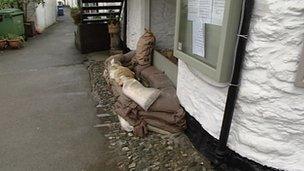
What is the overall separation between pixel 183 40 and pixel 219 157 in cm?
134

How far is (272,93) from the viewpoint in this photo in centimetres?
268

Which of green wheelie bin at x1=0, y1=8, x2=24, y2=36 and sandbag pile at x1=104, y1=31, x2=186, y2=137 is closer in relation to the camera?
Result: sandbag pile at x1=104, y1=31, x2=186, y2=137

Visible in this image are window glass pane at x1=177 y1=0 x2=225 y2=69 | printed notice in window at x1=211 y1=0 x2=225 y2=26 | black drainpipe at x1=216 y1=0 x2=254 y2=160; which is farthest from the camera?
window glass pane at x1=177 y1=0 x2=225 y2=69

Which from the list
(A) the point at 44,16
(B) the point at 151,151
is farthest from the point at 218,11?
(A) the point at 44,16

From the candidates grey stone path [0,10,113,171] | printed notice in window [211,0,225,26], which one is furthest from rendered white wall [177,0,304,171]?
grey stone path [0,10,113,171]

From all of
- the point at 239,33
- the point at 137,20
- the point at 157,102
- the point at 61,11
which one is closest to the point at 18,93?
the point at 137,20

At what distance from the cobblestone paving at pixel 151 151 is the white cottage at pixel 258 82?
0.35 meters

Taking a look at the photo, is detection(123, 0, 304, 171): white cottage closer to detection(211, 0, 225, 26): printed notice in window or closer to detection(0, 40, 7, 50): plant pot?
detection(211, 0, 225, 26): printed notice in window

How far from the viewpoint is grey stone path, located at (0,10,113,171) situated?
3994mm

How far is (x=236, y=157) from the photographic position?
3.16 m

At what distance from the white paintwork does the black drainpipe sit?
45.0 feet

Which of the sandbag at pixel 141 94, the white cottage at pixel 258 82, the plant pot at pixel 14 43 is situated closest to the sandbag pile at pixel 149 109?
the sandbag at pixel 141 94

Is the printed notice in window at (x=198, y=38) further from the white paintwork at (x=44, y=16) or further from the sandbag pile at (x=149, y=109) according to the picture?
the white paintwork at (x=44, y=16)

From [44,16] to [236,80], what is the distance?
53.6 ft
